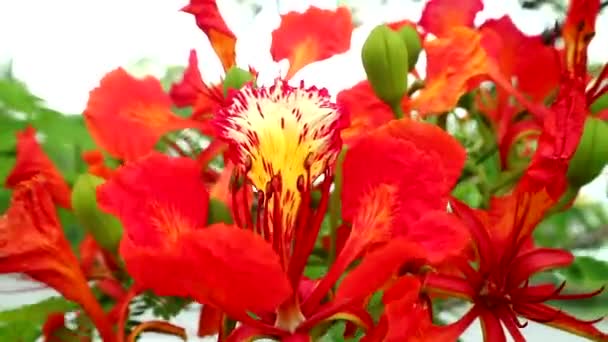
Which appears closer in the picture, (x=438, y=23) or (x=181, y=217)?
(x=181, y=217)

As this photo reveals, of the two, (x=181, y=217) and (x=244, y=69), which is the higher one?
(x=244, y=69)

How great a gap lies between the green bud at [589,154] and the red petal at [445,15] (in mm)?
145

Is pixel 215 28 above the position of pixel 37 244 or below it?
above

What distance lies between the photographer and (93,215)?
18.2 inches

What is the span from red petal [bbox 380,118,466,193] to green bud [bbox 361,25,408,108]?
0.08m

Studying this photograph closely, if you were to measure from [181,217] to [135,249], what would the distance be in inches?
1.5

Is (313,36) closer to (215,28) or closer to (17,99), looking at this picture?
(215,28)

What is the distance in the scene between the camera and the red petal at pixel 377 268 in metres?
0.36

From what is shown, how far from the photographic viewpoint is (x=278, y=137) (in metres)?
0.40

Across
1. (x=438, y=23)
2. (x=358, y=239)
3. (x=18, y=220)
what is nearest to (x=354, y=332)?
(x=358, y=239)

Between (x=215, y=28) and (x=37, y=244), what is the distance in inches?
6.6

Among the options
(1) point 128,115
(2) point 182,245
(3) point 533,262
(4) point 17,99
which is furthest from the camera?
(4) point 17,99

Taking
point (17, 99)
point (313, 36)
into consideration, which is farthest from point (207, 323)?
point (17, 99)

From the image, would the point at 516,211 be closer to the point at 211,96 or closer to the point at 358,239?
the point at 358,239
